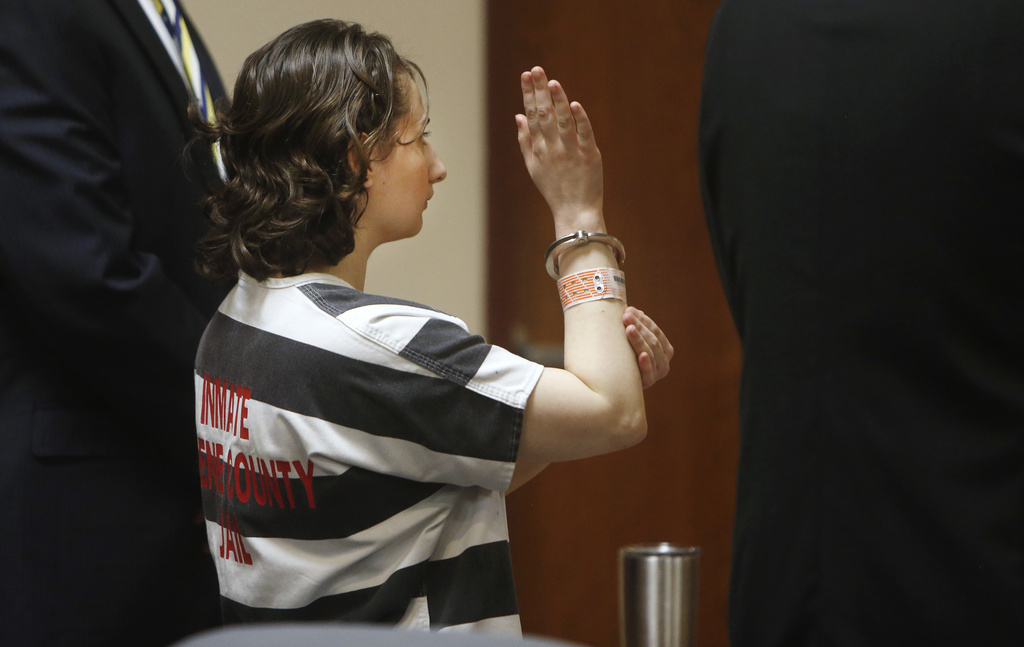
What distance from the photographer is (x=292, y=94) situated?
3.16 feet

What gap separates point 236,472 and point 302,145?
34cm

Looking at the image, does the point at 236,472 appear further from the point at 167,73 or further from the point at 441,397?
the point at 167,73

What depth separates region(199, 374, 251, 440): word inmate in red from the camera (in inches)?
35.5

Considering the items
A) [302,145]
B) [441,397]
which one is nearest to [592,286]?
[441,397]

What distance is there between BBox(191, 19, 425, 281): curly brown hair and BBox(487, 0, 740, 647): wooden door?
Answer: 1.36 meters

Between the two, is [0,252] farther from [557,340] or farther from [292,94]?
[557,340]

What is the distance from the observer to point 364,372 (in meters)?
0.84

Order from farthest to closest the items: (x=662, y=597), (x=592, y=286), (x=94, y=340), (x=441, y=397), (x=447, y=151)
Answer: (x=447, y=151)
(x=662, y=597)
(x=94, y=340)
(x=592, y=286)
(x=441, y=397)

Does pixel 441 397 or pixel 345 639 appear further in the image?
pixel 441 397

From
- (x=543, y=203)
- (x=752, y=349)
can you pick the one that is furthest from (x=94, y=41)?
(x=543, y=203)

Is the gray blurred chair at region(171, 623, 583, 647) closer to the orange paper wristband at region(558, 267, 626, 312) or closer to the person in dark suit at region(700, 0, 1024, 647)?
the person in dark suit at region(700, 0, 1024, 647)

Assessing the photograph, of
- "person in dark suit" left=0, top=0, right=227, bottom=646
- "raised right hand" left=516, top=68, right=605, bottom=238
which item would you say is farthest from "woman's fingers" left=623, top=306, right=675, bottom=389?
"person in dark suit" left=0, top=0, right=227, bottom=646

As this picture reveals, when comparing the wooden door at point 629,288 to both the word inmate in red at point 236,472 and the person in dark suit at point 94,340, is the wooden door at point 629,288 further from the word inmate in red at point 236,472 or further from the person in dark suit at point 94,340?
the word inmate in red at point 236,472

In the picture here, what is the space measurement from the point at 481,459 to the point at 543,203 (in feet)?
5.20
